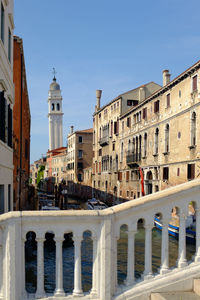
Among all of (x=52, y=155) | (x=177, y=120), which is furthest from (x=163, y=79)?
(x=52, y=155)

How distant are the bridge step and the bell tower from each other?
76079 mm

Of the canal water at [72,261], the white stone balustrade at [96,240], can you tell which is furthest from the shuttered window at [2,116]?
the white stone balustrade at [96,240]

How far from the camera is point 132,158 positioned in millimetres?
28156

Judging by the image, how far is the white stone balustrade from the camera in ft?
8.43

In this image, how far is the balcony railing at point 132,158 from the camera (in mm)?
26856

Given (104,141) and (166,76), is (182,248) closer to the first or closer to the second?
(166,76)

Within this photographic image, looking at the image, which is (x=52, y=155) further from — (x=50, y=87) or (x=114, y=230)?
(x=114, y=230)

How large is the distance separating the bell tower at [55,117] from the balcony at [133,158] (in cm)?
5063

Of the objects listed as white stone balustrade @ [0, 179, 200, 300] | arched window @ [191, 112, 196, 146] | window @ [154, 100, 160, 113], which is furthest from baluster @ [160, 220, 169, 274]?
window @ [154, 100, 160, 113]

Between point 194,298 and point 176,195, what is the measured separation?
94 cm

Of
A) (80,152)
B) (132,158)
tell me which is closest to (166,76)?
(132,158)

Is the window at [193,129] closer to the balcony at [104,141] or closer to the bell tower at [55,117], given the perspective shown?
the balcony at [104,141]

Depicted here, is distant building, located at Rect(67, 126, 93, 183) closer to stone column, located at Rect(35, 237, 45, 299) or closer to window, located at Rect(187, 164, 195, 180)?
window, located at Rect(187, 164, 195, 180)

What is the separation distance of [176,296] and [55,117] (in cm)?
8008
